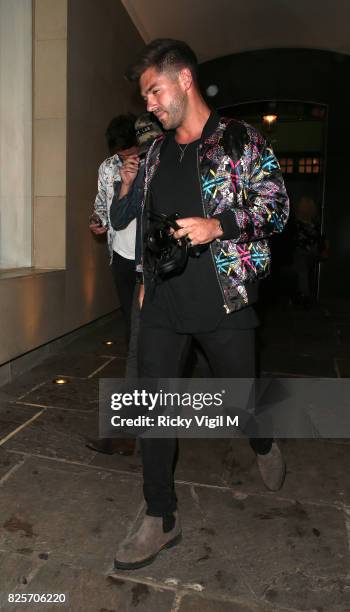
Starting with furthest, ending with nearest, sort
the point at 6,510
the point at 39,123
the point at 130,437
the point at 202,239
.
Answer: the point at 39,123
the point at 130,437
the point at 6,510
the point at 202,239

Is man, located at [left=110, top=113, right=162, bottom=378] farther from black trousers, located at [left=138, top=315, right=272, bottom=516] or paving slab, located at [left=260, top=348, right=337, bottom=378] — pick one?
paving slab, located at [left=260, top=348, right=337, bottom=378]

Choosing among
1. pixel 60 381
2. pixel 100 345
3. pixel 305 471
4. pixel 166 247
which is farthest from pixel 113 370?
pixel 166 247

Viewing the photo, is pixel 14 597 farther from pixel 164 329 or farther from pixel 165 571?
pixel 164 329

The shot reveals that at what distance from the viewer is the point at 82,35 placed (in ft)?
18.0

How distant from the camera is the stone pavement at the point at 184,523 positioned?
6.15 ft

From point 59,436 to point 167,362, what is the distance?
1.51m

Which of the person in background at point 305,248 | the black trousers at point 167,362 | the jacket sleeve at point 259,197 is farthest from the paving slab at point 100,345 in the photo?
the person in background at point 305,248

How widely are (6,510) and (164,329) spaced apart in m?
1.21

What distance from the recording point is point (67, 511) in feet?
7.87

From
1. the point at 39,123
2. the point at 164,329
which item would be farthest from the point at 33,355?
the point at 164,329

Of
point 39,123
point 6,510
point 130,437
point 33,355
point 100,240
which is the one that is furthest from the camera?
point 100,240

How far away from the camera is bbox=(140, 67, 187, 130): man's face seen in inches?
77.2

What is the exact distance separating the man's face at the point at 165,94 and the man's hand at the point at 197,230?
51 centimetres

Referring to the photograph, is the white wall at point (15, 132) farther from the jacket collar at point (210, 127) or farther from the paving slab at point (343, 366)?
the paving slab at point (343, 366)
